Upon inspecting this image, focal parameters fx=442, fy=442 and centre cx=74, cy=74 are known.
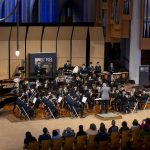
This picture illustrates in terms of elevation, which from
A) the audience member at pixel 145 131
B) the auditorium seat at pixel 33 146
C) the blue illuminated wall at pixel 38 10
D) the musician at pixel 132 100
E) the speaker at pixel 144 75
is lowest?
the auditorium seat at pixel 33 146

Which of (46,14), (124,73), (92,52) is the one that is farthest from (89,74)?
(46,14)

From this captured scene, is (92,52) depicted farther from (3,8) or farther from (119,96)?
(119,96)

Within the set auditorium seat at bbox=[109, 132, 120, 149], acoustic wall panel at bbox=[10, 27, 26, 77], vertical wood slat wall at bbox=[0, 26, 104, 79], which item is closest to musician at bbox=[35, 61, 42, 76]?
vertical wood slat wall at bbox=[0, 26, 104, 79]

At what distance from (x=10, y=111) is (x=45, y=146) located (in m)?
8.50

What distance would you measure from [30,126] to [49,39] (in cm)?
1357

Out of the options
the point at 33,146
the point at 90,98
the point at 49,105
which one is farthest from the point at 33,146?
the point at 90,98

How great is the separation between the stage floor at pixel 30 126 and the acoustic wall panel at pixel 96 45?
11.4m

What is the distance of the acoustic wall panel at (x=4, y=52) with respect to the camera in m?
31.5

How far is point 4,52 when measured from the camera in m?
31.7

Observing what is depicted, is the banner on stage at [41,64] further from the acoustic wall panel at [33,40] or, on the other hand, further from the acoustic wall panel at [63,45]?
the acoustic wall panel at [63,45]

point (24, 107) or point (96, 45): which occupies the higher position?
point (96, 45)

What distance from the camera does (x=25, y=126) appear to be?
2045 centimetres

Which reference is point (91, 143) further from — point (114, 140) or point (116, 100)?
point (116, 100)

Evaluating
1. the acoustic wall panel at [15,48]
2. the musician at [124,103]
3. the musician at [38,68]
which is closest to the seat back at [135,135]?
the musician at [124,103]
